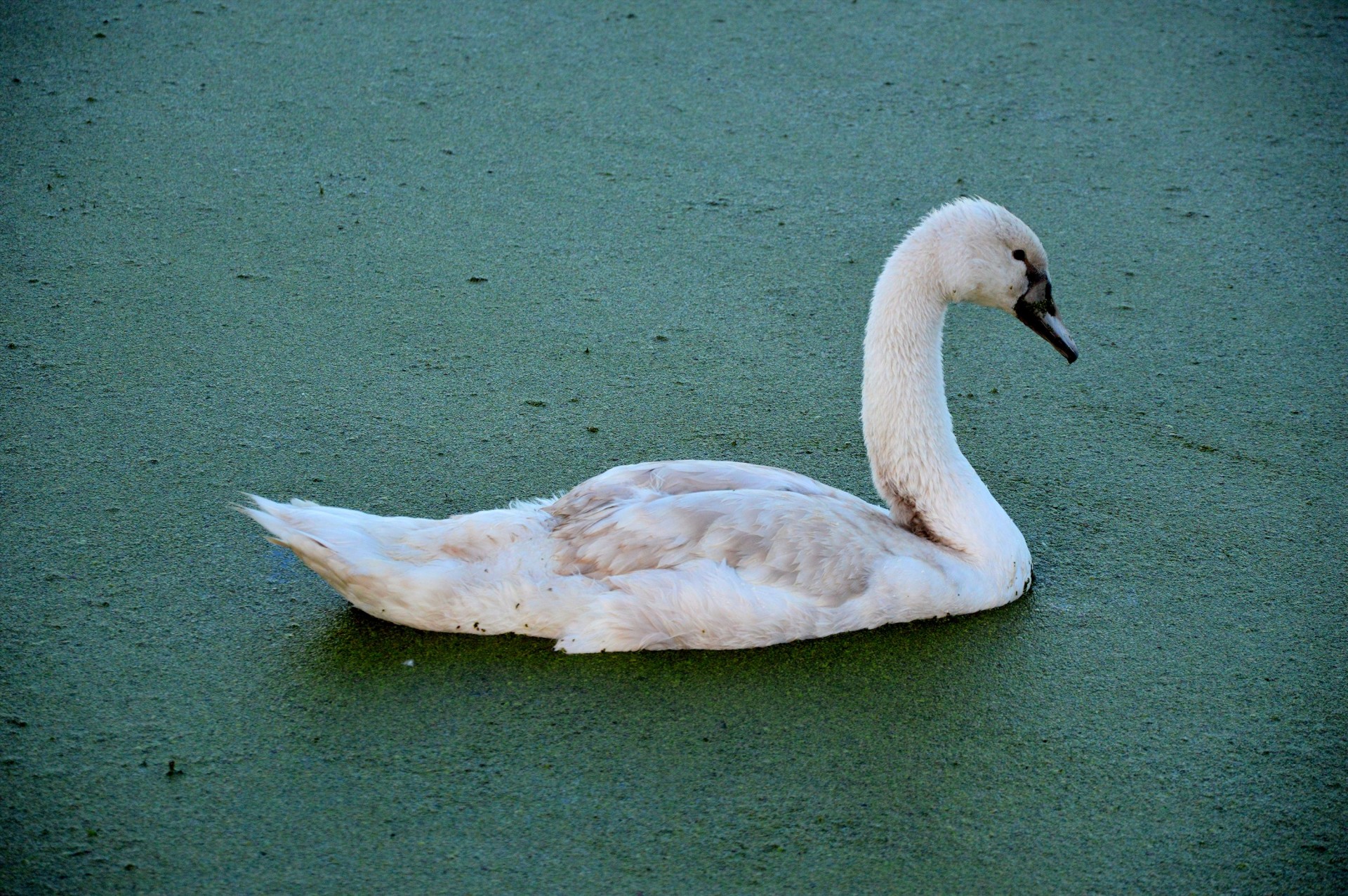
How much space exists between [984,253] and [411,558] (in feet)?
4.50

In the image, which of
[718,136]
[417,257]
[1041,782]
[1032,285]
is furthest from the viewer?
[718,136]

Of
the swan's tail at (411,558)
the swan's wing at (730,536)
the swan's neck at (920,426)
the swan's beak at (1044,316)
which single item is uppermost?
the swan's beak at (1044,316)

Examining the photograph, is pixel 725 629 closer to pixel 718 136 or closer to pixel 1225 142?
pixel 718 136

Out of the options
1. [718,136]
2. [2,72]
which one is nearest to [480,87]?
[718,136]

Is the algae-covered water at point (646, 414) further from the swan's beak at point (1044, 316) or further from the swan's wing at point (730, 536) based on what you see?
the swan's beak at point (1044, 316)

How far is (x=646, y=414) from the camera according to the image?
3715 millimetres

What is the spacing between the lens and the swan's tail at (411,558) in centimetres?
278

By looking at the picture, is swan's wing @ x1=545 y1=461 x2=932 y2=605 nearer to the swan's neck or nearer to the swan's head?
the swan's neck

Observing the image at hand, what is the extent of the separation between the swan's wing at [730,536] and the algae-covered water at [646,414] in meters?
0.17

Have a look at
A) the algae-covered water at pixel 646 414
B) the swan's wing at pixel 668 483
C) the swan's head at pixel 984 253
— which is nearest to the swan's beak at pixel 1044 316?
the swan's head at pixel 984 253

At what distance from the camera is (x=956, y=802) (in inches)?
100

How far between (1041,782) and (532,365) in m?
1.88

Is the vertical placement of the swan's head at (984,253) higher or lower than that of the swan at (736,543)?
higher

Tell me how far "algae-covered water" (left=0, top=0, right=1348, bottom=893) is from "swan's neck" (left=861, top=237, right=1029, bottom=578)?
0.64 ft
